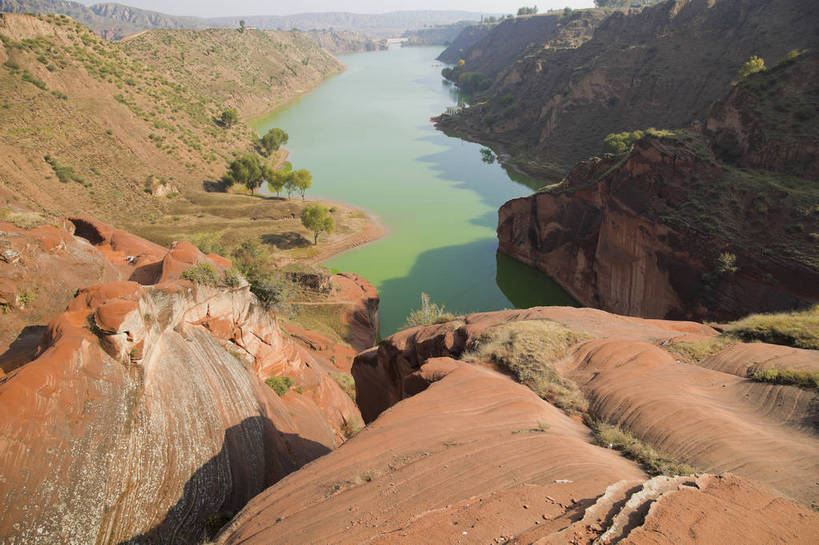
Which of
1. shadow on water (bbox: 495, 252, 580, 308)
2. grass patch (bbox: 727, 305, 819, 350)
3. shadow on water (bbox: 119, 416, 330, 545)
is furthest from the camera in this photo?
shadow on water (bbox: 495, 252, 580, 308)

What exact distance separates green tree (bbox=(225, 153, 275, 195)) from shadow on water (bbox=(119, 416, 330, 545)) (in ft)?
152

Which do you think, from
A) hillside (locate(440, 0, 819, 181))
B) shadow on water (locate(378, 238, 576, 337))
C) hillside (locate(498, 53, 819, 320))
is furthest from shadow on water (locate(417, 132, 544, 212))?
hillside (locate(498, 53, 819, 320))

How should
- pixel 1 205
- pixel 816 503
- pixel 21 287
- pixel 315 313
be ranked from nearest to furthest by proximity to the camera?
pixel 816 503
pixel 21 287
pixel 1 205
pixel 315 313

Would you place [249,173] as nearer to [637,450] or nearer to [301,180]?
[301,180]

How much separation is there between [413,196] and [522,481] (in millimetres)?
51037

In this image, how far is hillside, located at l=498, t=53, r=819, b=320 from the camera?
21531mm

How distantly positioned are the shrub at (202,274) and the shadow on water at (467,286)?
58.7 feet

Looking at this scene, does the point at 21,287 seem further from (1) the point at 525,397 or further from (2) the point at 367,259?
(2) the point at 367,259

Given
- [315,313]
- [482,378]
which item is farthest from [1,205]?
[482,378]

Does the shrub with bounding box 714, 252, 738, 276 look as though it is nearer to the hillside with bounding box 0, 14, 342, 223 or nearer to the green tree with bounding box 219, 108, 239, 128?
the hillside with bounding box 0, 14, 342, 223

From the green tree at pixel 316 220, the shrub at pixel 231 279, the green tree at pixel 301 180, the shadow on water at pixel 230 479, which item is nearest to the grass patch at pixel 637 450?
the shadow on water at pixel 230 479

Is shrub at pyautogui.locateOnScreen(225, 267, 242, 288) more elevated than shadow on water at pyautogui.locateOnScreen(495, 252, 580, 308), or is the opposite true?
shrub at pyautogui.locateOnScreen(225, 267, 242, 288)

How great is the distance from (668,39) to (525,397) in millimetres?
77081

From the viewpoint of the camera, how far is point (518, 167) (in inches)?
2667
